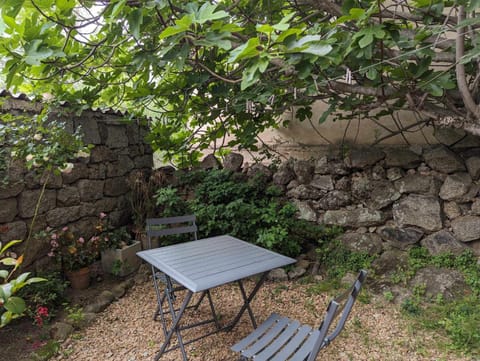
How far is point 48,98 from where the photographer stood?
322 centimetres

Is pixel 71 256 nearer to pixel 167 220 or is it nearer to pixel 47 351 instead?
pixel 47 351

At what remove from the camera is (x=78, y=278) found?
3.29 m

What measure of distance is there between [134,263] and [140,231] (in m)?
0.44

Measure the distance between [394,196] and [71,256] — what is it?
3.80m

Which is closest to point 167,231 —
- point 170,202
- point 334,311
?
point 170,202

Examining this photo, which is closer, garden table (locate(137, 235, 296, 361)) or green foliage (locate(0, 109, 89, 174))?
garden table (locate(137, 235, 296, 361))

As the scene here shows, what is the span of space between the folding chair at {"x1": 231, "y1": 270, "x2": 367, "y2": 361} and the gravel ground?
0.57 metres

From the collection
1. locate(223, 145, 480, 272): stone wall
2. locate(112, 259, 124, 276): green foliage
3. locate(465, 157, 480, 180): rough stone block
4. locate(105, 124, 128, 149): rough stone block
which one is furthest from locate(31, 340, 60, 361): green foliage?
locate(465, 157, 480, 180): rough stone block

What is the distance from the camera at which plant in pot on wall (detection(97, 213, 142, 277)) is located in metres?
3.59

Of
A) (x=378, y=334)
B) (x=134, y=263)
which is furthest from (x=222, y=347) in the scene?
(x=134, y=263)

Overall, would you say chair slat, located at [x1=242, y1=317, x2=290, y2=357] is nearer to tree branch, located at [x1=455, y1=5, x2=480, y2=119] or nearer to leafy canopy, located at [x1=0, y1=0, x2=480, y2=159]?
leafy canopy, located at [x1=0, y1=0, x2=480, y2=159]

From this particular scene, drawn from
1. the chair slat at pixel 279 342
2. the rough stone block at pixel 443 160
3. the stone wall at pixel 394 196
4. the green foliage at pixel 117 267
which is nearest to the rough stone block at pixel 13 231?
the green foliage at pixel 117 267

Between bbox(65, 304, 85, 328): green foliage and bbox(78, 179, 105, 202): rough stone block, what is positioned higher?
bbox(78, 179, 105, 202): rough stone block

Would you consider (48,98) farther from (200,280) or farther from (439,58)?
(439,58)
